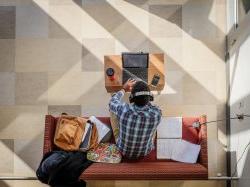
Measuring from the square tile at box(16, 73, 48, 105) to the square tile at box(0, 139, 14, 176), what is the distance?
50 centimetres

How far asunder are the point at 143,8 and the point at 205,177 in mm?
2427

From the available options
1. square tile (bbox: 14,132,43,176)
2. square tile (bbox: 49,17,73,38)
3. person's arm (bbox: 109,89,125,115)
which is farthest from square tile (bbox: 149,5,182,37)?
square tile (bbox: 14,132,43,176)

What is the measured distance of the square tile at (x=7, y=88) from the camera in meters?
5.02

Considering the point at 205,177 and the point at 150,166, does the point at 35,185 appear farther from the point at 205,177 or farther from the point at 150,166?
the point at 205,177

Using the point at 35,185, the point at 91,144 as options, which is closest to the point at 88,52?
the point at 91,144

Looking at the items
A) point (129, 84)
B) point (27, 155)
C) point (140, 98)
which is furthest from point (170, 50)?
point (27, 155)

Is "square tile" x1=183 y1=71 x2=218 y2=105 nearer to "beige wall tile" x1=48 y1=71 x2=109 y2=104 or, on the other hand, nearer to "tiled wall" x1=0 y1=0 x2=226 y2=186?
"tiled wall" x1=0 y1=0 x2=226 y2=186

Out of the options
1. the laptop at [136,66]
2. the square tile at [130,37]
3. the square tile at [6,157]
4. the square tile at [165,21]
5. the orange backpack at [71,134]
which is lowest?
the square tile at [6,157]

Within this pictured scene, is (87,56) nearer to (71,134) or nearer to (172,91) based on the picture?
(172,91)

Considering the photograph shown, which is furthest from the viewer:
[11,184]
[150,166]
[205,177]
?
[11,184]

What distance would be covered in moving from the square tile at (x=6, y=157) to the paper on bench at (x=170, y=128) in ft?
6.09

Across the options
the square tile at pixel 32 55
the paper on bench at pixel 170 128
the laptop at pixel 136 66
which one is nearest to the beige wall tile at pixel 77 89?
the square tile at pixel 32 55

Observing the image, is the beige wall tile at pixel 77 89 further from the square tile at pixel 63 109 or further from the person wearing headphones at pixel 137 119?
the person wearing headphones at pixel 137 119

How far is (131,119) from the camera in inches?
146
